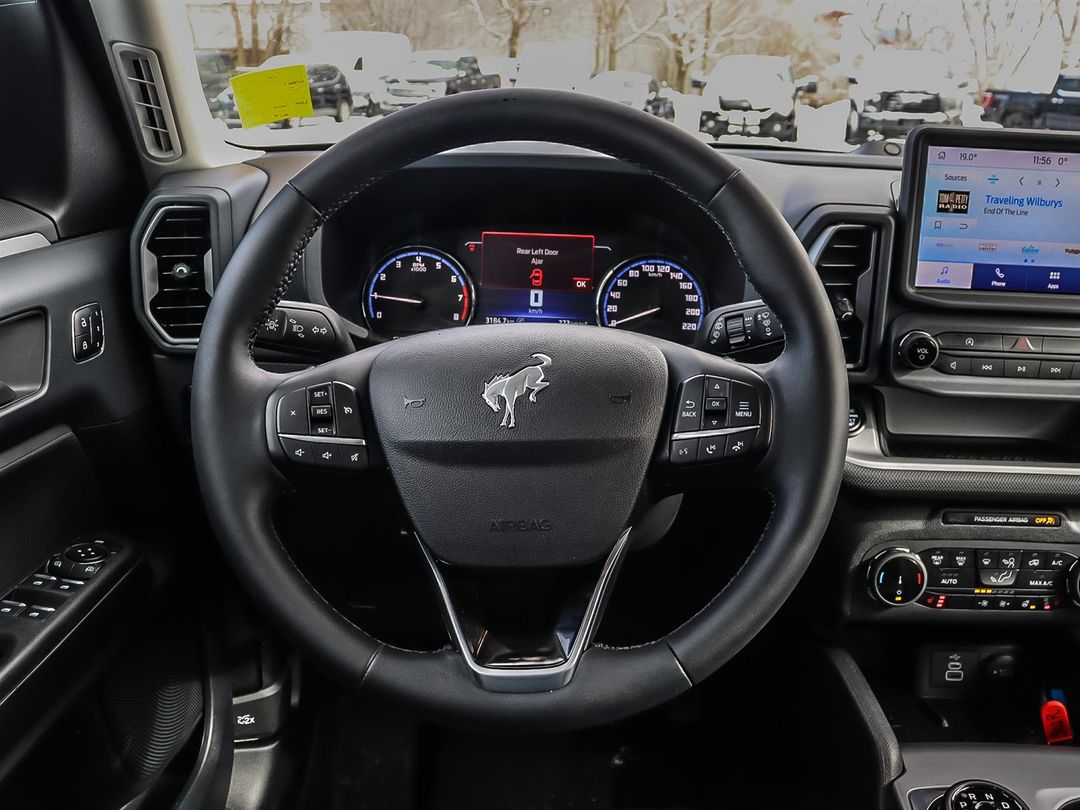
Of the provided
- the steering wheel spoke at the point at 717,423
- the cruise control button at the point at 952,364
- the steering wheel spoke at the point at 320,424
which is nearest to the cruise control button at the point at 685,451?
the steering wheel spoke at the point at 717,423

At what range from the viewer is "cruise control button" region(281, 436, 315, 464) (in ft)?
3.26

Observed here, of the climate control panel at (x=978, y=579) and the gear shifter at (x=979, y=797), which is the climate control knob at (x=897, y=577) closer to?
the climate control panel at (x=978, y=579)

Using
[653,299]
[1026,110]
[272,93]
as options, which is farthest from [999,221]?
[272,93]

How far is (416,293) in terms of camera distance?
1.69m

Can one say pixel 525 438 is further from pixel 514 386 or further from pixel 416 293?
pixel 416 293

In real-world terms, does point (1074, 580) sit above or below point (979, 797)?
above

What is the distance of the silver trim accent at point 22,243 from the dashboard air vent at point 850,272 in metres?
1.13

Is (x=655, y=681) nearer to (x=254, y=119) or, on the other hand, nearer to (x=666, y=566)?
(x=666, y=566)

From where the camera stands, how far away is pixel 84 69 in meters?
1.56

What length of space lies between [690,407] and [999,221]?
75 centimetres

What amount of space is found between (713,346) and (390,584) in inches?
29.8

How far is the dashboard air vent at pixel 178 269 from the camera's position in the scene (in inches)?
59.5

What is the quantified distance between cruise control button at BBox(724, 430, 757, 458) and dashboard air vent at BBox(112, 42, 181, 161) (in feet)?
3.80

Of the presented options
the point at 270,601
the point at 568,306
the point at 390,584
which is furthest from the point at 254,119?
the point at 270,601
